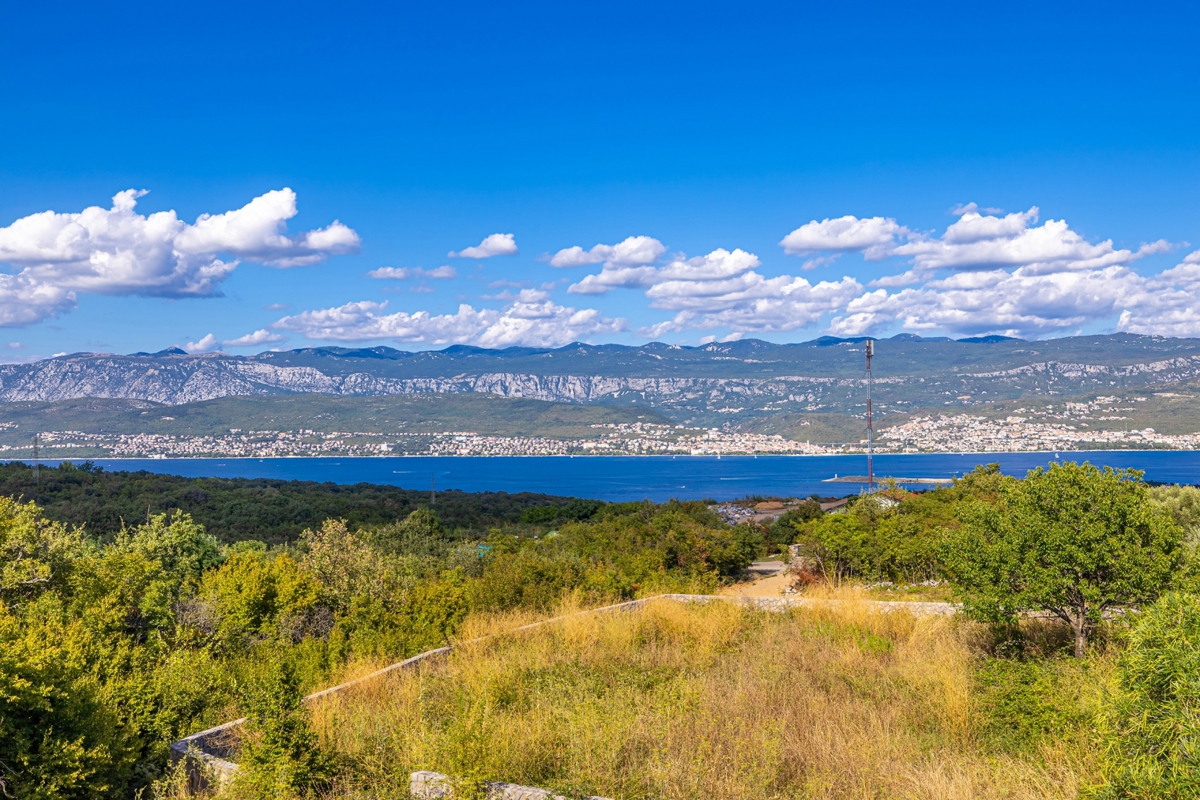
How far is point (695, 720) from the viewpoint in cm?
538

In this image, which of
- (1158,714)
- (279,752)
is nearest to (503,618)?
(279,752)

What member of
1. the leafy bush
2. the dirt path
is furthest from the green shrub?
the dirt path

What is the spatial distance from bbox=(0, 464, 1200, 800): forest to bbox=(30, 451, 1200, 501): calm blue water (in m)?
78.7

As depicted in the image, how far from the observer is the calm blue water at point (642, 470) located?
10094 cm

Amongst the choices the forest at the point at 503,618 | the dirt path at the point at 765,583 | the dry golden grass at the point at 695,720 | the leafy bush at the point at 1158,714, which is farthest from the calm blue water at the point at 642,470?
the leafy bush at the point at 1158,714

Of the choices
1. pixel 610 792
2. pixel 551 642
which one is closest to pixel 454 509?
pixel 551 642

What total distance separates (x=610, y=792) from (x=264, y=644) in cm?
624

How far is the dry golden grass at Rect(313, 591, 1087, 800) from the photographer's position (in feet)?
14.0

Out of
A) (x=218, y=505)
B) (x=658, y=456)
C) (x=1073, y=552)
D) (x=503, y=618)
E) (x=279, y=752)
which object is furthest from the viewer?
(x=658, y=456)

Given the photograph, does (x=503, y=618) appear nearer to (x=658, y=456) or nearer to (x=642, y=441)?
(x=658, y=456)

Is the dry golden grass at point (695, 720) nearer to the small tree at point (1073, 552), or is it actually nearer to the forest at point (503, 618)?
the forest at point (503, 618)

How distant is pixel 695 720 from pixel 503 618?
4483mm

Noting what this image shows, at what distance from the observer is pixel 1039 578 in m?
6.96

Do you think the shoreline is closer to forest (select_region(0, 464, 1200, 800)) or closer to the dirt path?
the dirt path
